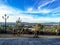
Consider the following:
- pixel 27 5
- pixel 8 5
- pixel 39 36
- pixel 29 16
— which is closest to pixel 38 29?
pixel 39 36

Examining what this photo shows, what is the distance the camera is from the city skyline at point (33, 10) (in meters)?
4.05

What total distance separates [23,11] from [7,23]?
0.60m

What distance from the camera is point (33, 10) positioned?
4129 mm

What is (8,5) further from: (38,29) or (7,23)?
(38,29)

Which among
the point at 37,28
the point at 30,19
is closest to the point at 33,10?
the point at 30,19

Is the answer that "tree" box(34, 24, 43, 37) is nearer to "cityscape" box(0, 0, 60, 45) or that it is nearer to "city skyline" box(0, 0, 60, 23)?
"cityscape" box(0, 0, 60, 45)

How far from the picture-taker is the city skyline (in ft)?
13.3

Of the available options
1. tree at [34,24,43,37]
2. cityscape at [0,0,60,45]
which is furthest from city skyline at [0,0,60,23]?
tree at [34,24,43,37]

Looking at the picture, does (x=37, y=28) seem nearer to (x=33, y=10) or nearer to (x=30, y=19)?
(x=30, y=19)

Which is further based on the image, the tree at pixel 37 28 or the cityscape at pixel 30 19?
the tree at pixel 37 28

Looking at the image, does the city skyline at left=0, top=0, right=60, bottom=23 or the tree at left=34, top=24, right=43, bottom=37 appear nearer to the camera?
the city skyline at left=0, top=0, right=60, bottom=23

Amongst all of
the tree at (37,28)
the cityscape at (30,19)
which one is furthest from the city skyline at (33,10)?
the tree at (37,28)

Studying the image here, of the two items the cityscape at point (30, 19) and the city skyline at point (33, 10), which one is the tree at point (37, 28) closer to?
the cityscape at point (30, 19)

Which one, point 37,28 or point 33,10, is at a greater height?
point 33,10
